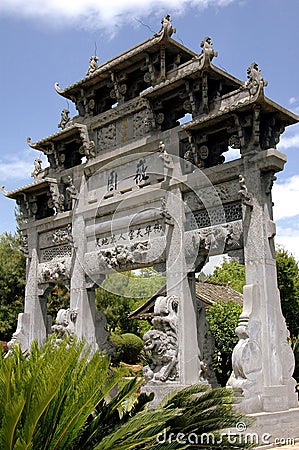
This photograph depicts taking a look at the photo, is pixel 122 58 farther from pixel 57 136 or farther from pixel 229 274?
pixel 229 274

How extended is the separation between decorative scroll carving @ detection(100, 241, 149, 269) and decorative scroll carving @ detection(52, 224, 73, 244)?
1445 millimetres

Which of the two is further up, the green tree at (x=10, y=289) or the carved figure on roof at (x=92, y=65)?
the carved figure on roof at (x=92, y=65)

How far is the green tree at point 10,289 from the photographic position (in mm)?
24266

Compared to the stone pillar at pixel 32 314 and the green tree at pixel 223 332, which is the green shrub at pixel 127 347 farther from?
the stone pillar at pixel 32 314

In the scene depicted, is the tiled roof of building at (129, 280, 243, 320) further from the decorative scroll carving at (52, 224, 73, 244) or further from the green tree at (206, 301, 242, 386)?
the decorative scroll carving at (52, 224, 73, 244)

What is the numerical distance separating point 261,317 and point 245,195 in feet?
7.13

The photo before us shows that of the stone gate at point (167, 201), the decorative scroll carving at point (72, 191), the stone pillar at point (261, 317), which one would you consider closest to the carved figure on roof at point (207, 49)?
the stone gate at point (167, 201)

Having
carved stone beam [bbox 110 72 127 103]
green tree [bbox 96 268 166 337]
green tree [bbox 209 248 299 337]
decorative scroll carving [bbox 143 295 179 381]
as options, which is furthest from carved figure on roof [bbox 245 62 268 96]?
green tree [bbox 209 248 299 337]

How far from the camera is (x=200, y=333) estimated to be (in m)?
11.0

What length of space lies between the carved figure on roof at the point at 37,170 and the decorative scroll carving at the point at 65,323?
4.22 meters

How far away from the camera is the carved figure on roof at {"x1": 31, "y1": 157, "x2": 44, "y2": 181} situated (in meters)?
14.9

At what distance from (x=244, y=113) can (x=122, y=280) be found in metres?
16.3

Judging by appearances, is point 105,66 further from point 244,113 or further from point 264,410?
point 264,410

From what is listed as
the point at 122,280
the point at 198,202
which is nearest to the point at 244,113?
the point at 198,202
